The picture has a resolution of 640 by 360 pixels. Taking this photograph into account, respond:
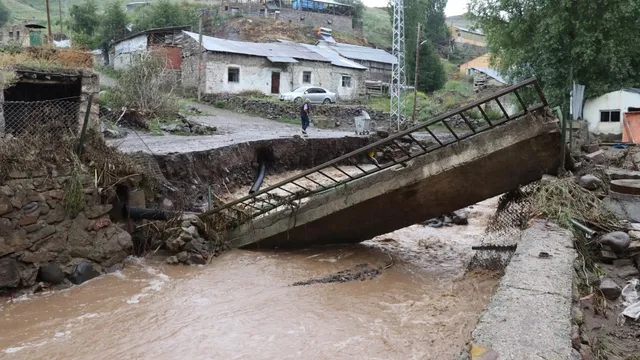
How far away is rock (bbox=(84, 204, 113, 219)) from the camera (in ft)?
29.5

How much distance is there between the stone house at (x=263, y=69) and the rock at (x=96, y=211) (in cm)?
2468

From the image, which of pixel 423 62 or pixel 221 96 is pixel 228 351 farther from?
pixel 423 62

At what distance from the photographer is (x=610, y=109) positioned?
2366 centimetres

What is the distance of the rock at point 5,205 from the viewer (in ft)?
25.9

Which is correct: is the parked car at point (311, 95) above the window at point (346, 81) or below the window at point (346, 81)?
below

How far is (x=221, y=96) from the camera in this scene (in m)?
33.0

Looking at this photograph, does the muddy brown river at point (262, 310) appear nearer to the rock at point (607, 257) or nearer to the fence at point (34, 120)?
the rock at point (607, 257)

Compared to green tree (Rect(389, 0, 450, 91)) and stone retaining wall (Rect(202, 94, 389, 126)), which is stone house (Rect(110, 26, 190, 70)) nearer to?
stone retaining wall (Rect(202, 94, 389, 126))

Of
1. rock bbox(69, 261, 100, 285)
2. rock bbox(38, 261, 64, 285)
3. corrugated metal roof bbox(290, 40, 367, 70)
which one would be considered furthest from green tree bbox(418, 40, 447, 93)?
rock bbox(38, 261, 64, 285)

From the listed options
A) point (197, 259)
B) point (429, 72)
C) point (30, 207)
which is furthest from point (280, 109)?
point (30, 207)

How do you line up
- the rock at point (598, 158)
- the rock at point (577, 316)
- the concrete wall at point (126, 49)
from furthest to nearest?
1. the concrete wall at point (126, 49)
2. the rock at point (598, 158)
3. the rock at point (577, 316)

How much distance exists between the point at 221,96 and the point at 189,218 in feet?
77.5

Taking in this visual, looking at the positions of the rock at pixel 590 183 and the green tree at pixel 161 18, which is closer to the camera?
the rock at pixel 590 183

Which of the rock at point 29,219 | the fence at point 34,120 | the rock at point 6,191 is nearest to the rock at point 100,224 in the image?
the rock at point 29,219
